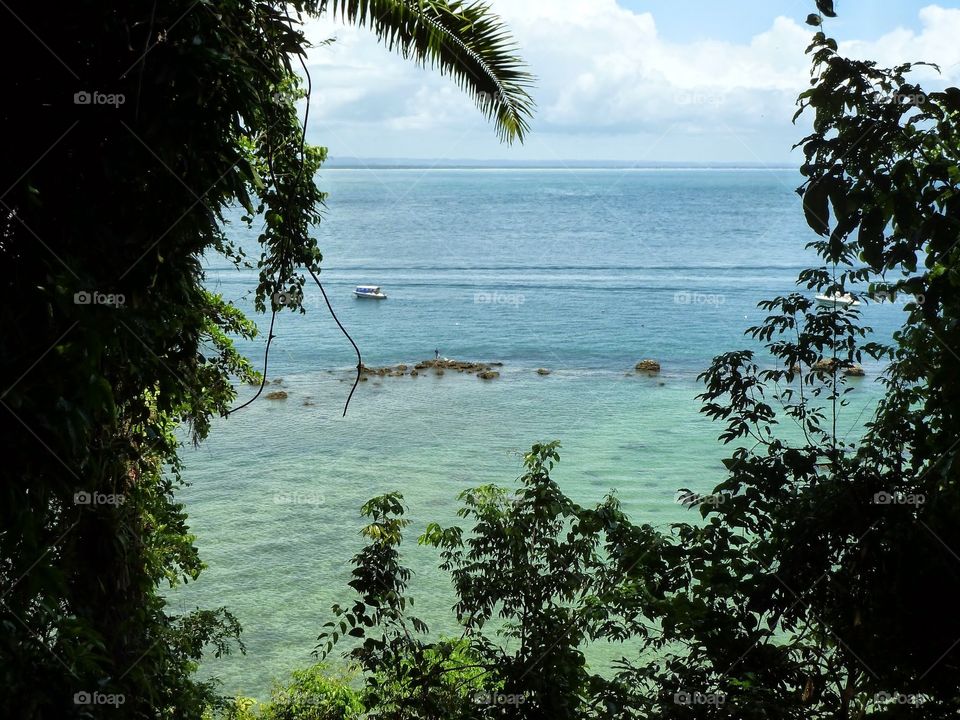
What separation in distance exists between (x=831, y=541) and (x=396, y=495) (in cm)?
294

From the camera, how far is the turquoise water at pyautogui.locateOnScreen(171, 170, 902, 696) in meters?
18.7

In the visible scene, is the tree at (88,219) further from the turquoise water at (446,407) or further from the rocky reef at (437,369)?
the rocky reef at (437,369)

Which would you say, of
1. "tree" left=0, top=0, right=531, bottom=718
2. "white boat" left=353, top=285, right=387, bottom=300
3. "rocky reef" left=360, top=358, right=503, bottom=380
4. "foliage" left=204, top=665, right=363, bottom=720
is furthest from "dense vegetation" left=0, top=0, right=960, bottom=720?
"white boat" left=353, top=285, right=387, bottom=300

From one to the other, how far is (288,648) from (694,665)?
11.4 m

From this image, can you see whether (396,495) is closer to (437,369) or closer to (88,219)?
(88,219)

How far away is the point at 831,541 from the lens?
5.05 metres

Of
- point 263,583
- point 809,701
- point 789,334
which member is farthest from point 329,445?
point 809,701

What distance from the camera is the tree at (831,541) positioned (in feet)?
11.3

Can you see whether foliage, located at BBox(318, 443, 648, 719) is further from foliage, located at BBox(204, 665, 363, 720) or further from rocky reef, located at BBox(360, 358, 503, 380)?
rocky reef, located at BBox(360, 358, 503, 380)

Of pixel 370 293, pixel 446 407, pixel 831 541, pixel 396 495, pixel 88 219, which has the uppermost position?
pixel 88 219

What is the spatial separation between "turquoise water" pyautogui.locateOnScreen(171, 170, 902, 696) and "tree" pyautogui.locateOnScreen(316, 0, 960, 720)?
6.92 metres

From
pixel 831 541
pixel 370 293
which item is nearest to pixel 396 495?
pixel 831 541

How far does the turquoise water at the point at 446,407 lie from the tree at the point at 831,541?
273 inches

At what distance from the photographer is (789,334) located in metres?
30.3
